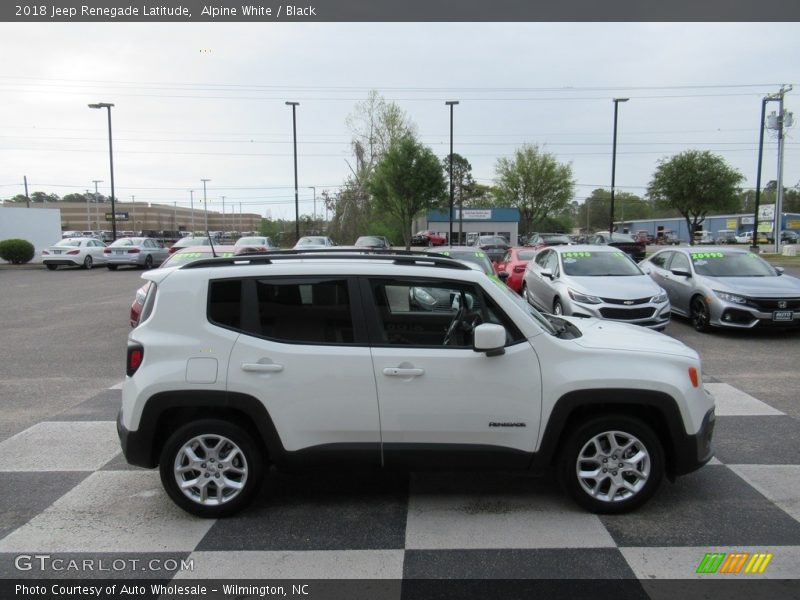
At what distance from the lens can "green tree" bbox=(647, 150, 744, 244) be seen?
4325 cm

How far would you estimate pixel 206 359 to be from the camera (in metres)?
3.71

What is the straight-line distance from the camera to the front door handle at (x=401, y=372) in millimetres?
3639

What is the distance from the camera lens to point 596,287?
986cm

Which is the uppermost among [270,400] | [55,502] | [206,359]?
[206,359]

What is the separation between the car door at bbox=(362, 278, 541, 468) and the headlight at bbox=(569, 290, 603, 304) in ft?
20.5

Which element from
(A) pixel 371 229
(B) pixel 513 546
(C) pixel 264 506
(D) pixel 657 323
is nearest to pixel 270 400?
(C) pixel 264 506

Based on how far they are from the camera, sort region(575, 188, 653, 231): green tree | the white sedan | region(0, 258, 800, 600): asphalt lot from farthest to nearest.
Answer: region(575, 188, 653, 231): green tree
the white sedan
region(0, 258, 800, 600): asphalt lot

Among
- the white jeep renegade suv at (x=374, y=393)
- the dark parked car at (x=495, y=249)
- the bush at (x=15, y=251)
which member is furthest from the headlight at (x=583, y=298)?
the bush at (x=15, y=251)

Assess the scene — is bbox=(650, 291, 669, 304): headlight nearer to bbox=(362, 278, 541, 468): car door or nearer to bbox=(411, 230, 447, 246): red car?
bbox=(362, 278, 541, 468): car door

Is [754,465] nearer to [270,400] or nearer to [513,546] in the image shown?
[513,546]

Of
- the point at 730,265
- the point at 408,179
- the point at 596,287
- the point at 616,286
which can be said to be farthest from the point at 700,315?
the point at 408,179

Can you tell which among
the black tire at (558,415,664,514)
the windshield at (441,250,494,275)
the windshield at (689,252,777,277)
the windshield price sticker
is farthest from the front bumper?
the windshield price sticker

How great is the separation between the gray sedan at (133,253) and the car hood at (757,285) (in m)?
24.7

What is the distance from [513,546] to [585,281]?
748cm
